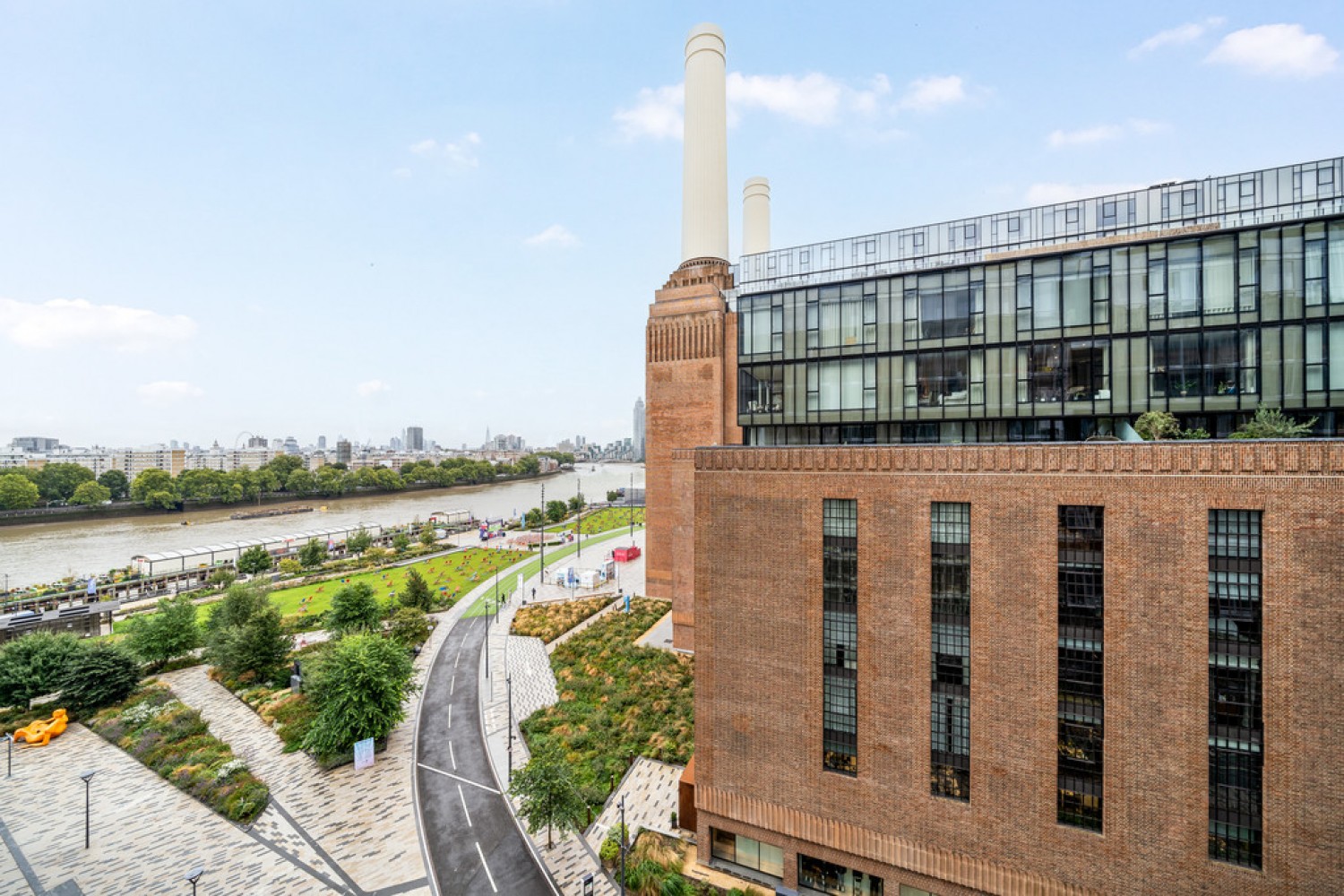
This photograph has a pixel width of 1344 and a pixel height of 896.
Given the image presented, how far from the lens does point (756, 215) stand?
2256 inches

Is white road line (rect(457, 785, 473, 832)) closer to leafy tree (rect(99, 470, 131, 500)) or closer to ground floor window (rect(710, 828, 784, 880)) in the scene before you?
ground floor window (rect(710, 828, 784, 880))

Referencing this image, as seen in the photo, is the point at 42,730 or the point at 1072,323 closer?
the point at 1072,323

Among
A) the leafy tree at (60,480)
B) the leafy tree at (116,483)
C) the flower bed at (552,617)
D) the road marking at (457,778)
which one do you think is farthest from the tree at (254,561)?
the leafy tree at (116,483)

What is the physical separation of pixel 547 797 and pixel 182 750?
21.5 meters

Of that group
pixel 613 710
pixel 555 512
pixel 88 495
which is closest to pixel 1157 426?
pixel 613 710

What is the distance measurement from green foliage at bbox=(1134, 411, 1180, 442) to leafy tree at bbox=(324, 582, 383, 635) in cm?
4566

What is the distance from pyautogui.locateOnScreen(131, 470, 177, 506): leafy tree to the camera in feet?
360

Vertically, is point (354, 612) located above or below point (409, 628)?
above

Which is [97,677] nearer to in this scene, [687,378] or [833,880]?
[687,378]

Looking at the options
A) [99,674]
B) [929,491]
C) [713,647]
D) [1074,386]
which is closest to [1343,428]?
[1074,386]

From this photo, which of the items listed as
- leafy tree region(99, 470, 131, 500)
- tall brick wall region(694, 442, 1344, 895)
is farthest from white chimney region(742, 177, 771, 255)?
leafy tree region(99, 470, 131, 500)

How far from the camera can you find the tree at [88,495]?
105 meters

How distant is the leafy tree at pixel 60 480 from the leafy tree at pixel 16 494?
824 cm

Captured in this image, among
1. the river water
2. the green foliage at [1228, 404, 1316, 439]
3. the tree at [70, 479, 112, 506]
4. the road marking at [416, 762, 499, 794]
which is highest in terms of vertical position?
the green foliage at [1228, 404, 1316, 439]
